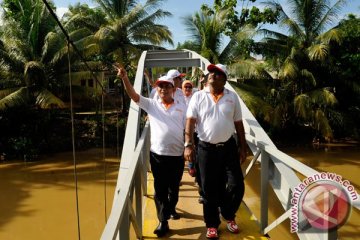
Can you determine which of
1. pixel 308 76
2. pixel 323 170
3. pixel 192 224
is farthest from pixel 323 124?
pixel 192 224

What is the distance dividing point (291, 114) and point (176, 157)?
13.9m

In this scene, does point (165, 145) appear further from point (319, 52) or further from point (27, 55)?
point (27, 55)

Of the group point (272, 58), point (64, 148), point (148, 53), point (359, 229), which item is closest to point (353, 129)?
point (272, 58)

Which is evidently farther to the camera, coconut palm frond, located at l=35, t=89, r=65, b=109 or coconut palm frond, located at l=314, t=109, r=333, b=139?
coconut palm frond, located at l=314, t=109, r=333, b=139

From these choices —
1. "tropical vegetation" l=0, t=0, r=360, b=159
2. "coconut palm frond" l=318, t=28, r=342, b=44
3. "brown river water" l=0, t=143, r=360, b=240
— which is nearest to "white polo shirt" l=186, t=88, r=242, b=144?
"brown river water" l=0, t=143, r=360, b=240

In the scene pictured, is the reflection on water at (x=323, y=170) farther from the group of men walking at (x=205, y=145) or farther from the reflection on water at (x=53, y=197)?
the group of men walking at (x=205, y=145)

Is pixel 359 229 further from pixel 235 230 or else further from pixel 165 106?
pixel 165 106

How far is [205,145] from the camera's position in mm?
2900

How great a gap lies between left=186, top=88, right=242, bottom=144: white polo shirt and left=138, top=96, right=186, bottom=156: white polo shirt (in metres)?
0.28

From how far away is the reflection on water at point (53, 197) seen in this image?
911 centimetres

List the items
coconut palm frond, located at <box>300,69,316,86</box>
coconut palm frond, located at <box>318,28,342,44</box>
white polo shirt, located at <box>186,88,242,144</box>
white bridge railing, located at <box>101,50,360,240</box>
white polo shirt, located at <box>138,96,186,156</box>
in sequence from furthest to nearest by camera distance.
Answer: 1. coconut palm frond, located at <box>300,69,316,86</box>
2. coconut palm frond, located at <box>318,28,342,44</box>
3. white polo shirt, located at <box>138,96,186,156</box>
4. white polo shirt, located at <box>186,88,242,144</box>
5. white bridge railing, located at <box>101,50,360,240</box>

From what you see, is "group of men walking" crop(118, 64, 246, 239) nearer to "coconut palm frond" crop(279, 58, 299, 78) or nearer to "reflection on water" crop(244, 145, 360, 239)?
"reflection on water" crop(244, 145, 360, 239)

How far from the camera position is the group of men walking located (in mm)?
2887

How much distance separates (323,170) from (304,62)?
481 centimetres
